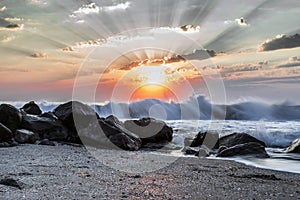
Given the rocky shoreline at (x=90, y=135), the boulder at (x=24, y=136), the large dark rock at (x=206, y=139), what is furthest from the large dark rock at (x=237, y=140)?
the boulder at (x=24, y=136)

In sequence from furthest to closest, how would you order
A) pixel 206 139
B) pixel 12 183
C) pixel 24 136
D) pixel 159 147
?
pixel 206 139, pixel 159 147, pixel 24 136, pixel 12 183

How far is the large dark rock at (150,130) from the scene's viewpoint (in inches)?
543

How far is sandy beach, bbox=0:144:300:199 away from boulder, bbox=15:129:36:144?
129 inches

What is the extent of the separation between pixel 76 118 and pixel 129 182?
7636mm

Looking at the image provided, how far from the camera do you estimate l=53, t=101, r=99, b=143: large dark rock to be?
40.6ft

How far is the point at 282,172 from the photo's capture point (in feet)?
24.2

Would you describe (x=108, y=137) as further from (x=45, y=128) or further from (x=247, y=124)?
(x=247, y=124)

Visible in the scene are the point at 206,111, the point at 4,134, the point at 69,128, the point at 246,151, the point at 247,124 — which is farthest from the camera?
the point at 206,111

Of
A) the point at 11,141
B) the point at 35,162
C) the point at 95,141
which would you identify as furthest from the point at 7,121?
the point at 35,162

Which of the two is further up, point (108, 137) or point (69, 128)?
point (69, 128)

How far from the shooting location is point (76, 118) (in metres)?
12.5

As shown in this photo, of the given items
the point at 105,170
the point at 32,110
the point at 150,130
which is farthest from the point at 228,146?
the point at 32,110

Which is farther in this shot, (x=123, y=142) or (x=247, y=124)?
(x=247, y=124)

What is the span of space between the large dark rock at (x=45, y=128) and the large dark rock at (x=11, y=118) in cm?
32
